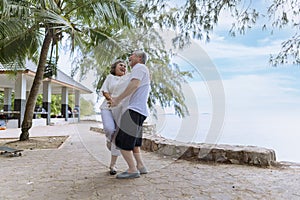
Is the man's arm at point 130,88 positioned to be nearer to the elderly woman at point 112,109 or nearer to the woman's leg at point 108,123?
the elderly woman at point 112,109

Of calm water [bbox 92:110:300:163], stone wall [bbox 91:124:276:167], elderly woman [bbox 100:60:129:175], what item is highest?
elderly woman [bbox 100:60:129:175]

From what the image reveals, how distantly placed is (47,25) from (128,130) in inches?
159

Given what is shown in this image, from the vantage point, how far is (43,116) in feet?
47.4

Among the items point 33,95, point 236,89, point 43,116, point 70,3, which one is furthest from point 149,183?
point 43,116

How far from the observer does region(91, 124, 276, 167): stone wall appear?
12.4 ft

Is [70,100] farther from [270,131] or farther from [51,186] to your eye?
[51,186]

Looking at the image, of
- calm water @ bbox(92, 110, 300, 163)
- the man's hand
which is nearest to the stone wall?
calm water @ bbox(92, 110, 300, 163)

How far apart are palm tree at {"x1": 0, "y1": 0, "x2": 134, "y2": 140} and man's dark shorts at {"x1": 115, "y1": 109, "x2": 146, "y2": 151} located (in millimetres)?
3104

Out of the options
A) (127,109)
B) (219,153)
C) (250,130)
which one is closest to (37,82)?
(127,109)

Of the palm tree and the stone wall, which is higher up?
the palm tree

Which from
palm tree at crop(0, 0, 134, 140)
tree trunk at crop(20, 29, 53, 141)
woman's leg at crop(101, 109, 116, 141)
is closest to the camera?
woman's leg at crop(101, 109, 116, 141)

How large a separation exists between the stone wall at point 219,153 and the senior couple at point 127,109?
140 centimetres

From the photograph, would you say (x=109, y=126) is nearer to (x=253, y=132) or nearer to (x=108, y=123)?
(x=108, y=123)

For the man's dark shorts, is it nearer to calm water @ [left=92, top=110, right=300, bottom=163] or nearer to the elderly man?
the elderly man
